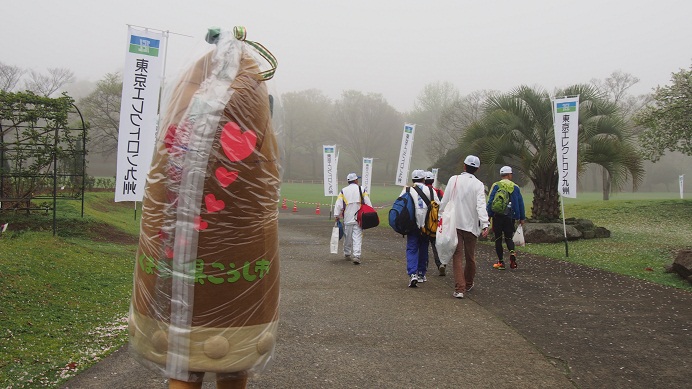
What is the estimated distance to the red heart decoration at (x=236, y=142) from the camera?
2.46 meters

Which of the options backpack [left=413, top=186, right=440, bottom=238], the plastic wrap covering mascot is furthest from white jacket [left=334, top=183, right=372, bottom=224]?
the plastic wrap covering mascot

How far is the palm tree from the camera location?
15.2 m

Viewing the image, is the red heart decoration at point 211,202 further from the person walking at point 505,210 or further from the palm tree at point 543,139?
the palm tree at point 543,139

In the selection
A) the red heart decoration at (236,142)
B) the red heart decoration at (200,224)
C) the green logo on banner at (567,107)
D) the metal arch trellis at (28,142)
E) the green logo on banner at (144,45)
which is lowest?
the red heart decoration at (200,224)

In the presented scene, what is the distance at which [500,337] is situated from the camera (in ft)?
18.4

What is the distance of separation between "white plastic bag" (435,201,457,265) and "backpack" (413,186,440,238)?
20.5 inches

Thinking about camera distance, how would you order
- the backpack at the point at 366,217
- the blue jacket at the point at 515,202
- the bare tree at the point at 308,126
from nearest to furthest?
1. the blue jacket at the point at 515,202
2. the backpack at the point at 366,217
3. the bare tree at the point at 308,126

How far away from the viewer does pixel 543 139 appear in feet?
51.5

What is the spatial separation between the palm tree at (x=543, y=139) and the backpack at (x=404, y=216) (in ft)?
26.2

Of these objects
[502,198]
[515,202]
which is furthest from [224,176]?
[515,202]

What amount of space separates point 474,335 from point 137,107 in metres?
7.85

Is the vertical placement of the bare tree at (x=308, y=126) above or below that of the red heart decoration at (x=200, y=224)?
above

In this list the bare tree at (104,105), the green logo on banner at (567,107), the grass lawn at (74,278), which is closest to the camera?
the grass lawn at (74,278)

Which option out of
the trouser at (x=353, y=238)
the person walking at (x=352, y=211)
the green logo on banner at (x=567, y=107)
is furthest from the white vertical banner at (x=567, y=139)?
the trouser at (x=353, y=238)
